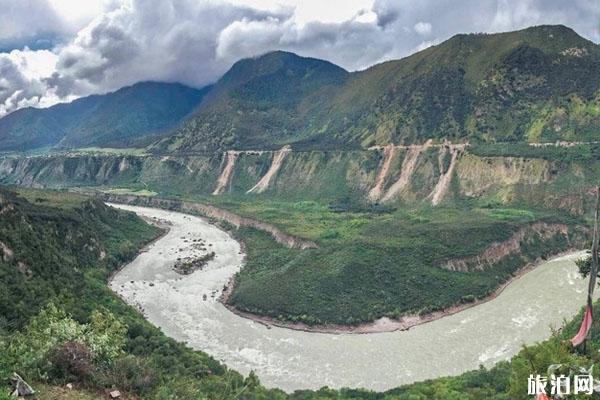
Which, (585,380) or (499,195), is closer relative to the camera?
(585,380)

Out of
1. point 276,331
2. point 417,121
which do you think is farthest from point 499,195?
point 276,331

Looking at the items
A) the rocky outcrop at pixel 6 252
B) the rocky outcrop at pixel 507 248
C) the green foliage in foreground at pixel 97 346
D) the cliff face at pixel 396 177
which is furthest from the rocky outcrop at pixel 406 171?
the rocky outcrop at pixel 6 252

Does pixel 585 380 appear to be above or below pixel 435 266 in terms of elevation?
above

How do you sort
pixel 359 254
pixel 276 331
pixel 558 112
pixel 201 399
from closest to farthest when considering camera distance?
1. pixel 201 399
2. pixel 276 331
3. pixel 359 254
4. pixel 558 112

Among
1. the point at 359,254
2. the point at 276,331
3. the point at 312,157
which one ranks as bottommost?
the point at 276,331

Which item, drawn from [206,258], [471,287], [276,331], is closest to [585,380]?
[276,331]

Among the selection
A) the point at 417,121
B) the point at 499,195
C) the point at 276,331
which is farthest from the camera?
the point at 417,121

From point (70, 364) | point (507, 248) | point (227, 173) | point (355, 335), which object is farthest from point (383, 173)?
point (70, 364)

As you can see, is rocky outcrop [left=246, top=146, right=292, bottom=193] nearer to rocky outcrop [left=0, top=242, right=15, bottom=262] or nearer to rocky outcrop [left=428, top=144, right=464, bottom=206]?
rocky outcrop [left=428, top=144, right=464, bottom=206]

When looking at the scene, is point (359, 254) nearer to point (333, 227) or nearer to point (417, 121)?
point (333, 227)
